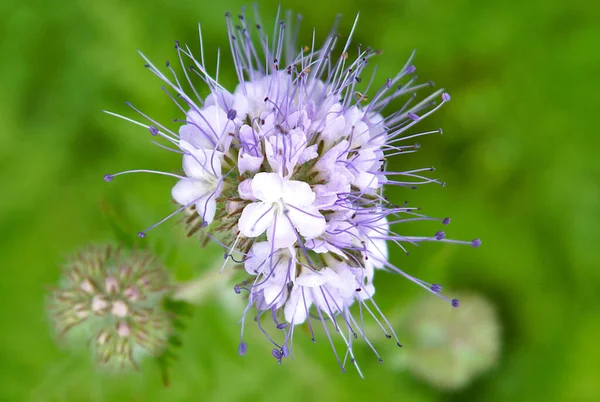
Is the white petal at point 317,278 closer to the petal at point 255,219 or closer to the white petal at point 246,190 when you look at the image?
the petal at point 255,219

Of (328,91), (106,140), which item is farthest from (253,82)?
(106,140)

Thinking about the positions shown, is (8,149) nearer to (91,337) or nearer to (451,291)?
(91,337)

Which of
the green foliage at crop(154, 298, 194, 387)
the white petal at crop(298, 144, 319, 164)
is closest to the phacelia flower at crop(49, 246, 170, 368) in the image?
the green foliage at crop(154, 298, 194, 387)

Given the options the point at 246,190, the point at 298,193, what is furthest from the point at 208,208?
the point at 298,193

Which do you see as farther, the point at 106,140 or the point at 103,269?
the point at 106,140

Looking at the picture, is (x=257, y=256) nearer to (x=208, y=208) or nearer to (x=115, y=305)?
(x=208, y=208)

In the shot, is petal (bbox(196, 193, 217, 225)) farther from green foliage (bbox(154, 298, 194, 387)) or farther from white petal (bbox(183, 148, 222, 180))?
green foliage (bbox(154, 298, 194, 387))

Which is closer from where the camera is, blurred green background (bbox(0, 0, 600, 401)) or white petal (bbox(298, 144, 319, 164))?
white petal (bbox(298, 144, 319, 164))
